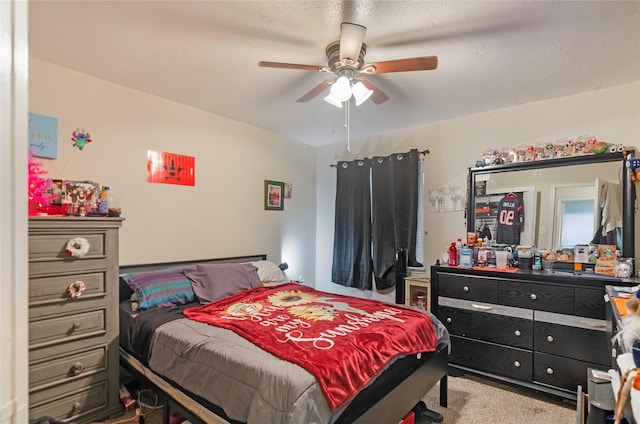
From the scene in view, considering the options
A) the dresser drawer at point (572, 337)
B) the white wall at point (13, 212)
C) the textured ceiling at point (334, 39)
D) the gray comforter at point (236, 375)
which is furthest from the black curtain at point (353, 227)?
the white wall at point (13, 212)

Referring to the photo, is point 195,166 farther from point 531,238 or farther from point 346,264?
point 531,238

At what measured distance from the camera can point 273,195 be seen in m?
3.86

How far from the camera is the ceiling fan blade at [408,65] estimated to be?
1.75 metres

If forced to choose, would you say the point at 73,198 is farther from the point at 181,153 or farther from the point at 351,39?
the point at 351,39

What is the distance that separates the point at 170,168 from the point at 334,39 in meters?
1.90

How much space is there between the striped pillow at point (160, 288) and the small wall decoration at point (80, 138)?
1060 mm

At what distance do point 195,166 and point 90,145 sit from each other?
2.85 feet

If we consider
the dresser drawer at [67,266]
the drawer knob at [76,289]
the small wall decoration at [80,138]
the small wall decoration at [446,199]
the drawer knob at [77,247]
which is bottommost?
the drawer knob at [76,289]

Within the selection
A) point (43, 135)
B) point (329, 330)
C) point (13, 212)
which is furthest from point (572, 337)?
point (43, 135)

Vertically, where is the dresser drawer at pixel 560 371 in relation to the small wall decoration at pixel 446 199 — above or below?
below

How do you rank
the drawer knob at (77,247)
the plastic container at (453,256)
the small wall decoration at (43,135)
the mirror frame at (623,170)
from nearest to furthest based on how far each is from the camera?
1. the drawer knob at (77,247)
2. the small wall decoration at (43,135)
3. the mirror frame at (623,170)
4. the plastic container at (453,256)

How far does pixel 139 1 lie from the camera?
1605mm

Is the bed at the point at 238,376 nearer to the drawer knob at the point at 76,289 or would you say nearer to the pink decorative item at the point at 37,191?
the drawer knob at the point at 76,289

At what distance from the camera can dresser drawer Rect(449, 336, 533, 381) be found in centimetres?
245
